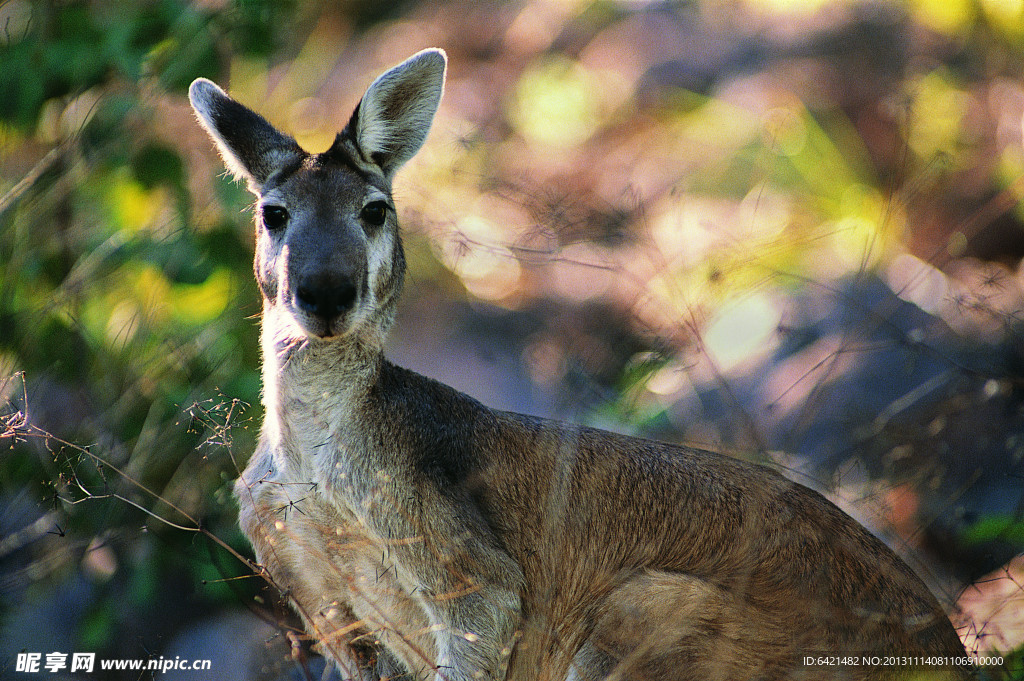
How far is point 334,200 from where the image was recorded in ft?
11.8

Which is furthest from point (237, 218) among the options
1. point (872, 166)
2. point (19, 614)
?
point (872, 166)

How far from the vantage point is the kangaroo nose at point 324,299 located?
325 centimetres

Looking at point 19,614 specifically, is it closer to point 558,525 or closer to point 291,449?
point 291,449

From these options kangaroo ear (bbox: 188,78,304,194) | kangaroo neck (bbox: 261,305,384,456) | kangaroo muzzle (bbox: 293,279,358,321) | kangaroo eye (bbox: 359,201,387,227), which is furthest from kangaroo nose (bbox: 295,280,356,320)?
kangaroo ear (bbox: 188,78,304,194)

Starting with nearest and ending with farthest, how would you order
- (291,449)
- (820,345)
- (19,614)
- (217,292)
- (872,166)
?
1. (291,449)
2. (19,614)
3. (217,292)
4. (820,345)
5. (872,166)

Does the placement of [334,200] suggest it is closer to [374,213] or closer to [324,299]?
[374,213]

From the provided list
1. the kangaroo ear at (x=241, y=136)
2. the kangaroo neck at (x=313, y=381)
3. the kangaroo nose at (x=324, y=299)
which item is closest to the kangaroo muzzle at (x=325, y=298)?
the kangaroo nose at (x=324, y=299)

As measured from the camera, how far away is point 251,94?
6973 mm

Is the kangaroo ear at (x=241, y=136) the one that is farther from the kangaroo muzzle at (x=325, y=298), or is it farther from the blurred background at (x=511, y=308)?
the blurred background at (x=511, y=308)

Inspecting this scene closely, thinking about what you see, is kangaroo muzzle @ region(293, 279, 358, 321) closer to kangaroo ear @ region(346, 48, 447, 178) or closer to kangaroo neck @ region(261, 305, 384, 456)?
kangaroo neck @ region(261, 305, 384, 456)

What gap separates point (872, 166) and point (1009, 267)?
1713mm

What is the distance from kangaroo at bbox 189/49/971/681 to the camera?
132 inches

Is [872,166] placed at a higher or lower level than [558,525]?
lower

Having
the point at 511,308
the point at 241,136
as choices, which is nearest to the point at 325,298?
the point at 241,136
